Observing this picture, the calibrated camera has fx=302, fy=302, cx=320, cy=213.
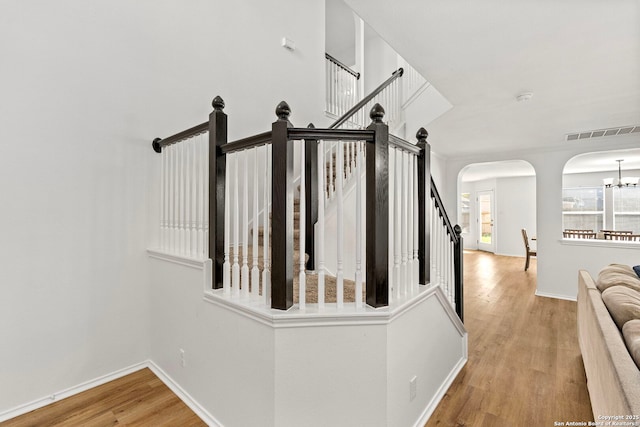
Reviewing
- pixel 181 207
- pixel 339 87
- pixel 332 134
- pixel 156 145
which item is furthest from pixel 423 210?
pixel 339 87

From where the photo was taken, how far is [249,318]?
161cm

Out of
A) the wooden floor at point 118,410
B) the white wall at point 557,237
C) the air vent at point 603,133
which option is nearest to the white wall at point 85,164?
the wooden floor at point 118,410

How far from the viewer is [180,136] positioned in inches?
89.6

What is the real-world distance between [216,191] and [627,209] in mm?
9759

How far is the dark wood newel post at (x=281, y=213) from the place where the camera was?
4.99 feet

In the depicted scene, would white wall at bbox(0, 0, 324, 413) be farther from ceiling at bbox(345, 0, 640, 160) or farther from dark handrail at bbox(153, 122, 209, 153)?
ceiling at bbox(345, 0, 640, 160)

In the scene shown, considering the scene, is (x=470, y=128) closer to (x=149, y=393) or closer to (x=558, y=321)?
(x=558, y=321)

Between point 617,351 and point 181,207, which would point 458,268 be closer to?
point 617,351

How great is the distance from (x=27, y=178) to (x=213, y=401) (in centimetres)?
190

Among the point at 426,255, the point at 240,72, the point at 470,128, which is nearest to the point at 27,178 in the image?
the point at 240,72

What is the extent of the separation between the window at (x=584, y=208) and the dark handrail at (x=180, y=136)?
888 cm

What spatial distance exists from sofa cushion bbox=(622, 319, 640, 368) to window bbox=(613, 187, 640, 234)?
8.20 metres

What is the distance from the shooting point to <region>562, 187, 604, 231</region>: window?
778 cm

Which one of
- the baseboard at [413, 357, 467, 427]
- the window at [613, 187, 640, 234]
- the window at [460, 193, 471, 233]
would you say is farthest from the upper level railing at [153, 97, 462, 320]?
the window at [460, 193, 471, 233]
